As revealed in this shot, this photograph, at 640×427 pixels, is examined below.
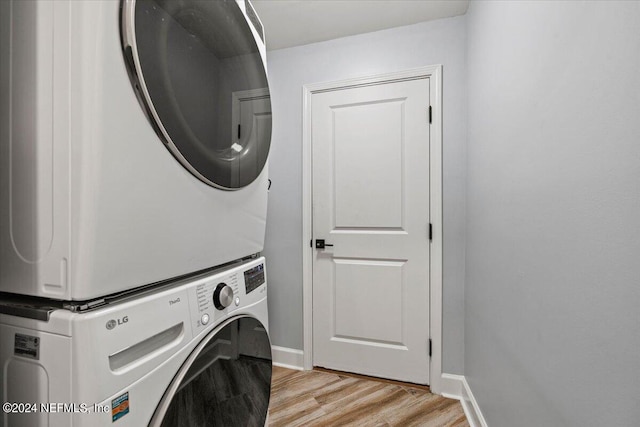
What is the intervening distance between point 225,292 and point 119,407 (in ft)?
1.12

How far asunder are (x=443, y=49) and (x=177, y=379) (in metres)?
2.12

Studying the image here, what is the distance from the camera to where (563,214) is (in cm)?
74

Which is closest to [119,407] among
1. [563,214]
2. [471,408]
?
[563,214]

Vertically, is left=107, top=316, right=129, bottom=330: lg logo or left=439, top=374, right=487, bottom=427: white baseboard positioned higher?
left=107, top=316, right=129, bottom=330: lg logo

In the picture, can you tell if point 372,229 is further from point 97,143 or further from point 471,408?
point 97,143

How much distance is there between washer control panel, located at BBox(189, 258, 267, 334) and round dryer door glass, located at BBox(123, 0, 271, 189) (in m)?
0.27

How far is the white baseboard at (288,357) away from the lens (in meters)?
2.11

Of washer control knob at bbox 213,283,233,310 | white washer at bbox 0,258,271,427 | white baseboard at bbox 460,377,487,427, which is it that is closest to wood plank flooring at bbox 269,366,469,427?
white baseboard at bbox 460,377,487,427

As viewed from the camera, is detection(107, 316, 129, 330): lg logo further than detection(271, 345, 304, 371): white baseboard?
No

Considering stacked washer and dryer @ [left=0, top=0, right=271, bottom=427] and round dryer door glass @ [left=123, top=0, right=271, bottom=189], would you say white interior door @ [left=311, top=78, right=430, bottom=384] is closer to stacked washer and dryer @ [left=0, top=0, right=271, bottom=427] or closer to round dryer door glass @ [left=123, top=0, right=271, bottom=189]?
round dryer door glass @ [left=123, top=0, right=271, bottom=189]

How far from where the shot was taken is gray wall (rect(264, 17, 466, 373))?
1.83 m

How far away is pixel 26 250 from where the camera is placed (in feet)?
1.81

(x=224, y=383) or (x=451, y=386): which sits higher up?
(x=224, y=383)

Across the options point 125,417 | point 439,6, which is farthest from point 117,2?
point 439,6
